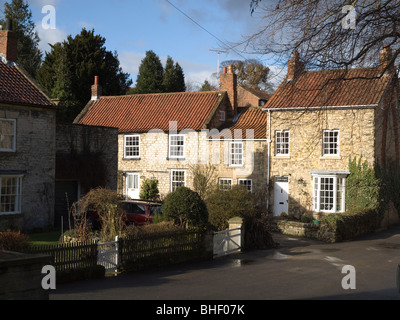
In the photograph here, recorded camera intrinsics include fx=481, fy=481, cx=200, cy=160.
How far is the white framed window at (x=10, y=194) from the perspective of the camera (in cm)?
2198

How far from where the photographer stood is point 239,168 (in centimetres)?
3322

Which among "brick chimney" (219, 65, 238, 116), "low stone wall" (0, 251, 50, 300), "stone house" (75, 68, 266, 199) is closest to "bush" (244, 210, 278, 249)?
"stone house" (75, 68, 266, 199)

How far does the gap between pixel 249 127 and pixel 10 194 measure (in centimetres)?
1764

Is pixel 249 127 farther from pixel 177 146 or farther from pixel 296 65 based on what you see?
pixel 296 65

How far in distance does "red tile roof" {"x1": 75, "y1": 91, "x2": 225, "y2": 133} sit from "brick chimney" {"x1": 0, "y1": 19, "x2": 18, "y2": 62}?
1272cm

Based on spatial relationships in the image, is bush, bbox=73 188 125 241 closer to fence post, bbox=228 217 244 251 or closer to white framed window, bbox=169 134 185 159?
fence post, bbox=228 217 244 251

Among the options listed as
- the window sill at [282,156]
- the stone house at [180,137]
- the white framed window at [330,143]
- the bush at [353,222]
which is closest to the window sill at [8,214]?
the stone house at [180,137]

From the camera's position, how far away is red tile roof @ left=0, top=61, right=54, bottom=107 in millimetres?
22272

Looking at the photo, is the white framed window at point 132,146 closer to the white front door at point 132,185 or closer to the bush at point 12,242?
the white front door at point 132,185

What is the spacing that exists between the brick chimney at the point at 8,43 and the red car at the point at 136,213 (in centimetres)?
924

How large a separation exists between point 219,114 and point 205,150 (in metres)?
3.26

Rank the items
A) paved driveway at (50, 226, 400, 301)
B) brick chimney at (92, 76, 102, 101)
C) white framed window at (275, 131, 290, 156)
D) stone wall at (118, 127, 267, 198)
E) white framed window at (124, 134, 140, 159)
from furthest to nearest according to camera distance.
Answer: brick chimney at (92, 76, 102, 101) < white framed window at (124, 134, 140, 159) < stone wall at (118, 127, 267, 198) < white framed window at (275, 131, 290, 156) < paved driveway at (50, 226, 400, 301)
